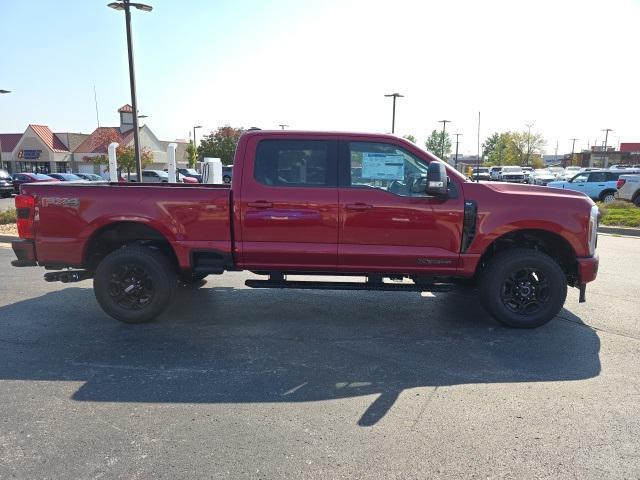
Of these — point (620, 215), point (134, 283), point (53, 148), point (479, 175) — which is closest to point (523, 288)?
point (134, 283)

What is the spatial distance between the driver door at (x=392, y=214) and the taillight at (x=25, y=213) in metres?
3.25

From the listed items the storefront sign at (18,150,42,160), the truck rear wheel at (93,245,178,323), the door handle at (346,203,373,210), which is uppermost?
the storefront sign at (18,150,42,160)

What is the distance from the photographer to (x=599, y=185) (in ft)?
64.8

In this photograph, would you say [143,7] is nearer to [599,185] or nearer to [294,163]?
→ [294,163]

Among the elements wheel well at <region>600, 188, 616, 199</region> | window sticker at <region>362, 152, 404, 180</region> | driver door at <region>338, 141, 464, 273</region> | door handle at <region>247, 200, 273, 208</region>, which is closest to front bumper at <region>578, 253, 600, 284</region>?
driver door at <region>338, 141, 464, 273</region>

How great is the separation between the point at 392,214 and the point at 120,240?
3.00 meters

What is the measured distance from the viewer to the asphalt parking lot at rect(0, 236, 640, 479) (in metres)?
2.77

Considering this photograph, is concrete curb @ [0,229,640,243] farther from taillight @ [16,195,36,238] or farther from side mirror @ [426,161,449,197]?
taillight @ [16,195,36,238]

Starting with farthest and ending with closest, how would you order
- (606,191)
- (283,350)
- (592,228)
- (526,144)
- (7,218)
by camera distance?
(526,144) → (606,191) → (7,218) → (592,228) → (283,350)

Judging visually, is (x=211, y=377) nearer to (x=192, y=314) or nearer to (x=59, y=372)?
(x=59, y=372)

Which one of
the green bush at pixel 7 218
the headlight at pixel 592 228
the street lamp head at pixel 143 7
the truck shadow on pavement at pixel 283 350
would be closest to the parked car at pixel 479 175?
the headlight at pixel 592 228

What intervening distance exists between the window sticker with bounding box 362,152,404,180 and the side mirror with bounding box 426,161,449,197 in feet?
1.44

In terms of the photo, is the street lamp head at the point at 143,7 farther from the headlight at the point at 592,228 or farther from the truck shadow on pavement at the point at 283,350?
the headlight at the point at 592,228

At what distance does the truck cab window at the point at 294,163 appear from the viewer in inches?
192
